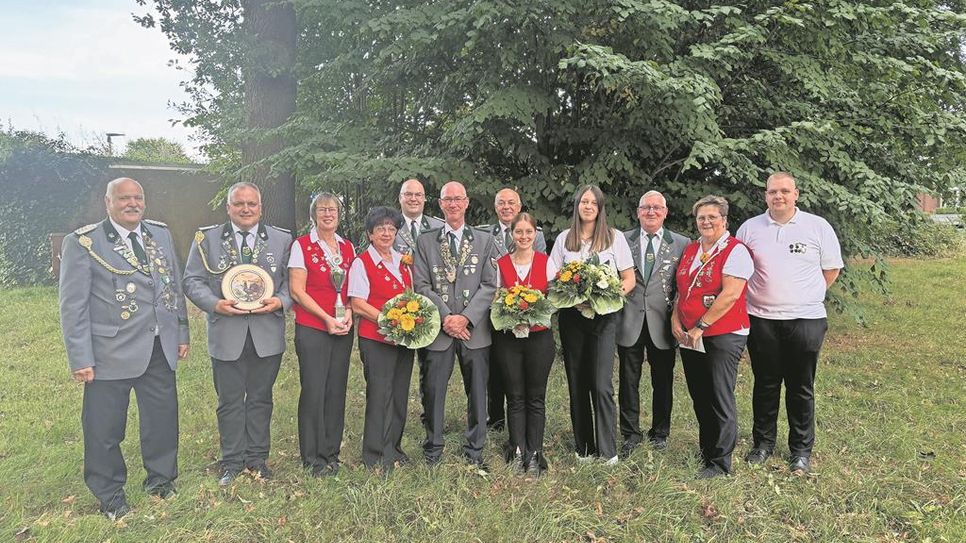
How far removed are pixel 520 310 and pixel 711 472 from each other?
1741 millimetres

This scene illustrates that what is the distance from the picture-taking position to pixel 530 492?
151 inches

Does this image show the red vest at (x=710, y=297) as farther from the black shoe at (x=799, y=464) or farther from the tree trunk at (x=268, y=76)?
the tree trunk at (x=268, y=76)

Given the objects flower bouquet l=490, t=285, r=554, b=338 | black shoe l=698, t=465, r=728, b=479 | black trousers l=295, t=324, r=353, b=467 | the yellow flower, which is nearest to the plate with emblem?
black trousers l=295, t=324, r=353, b=467

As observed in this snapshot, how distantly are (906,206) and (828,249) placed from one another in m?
3.50

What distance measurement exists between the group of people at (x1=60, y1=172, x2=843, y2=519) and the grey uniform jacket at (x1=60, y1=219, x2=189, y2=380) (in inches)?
1.6

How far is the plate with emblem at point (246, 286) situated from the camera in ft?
12.7

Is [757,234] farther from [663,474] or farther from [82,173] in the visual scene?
[82,173]

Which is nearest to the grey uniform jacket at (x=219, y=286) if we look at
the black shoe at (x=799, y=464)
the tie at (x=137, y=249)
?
the tie at (x=137, y=249)

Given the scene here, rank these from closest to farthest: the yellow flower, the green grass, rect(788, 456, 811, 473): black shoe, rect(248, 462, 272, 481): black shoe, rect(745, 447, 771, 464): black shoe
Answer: the green grass, the yellow flower, rect(248, 462, 272, 481): black shoe, rect(788, 456, 811, 473): black shoe, rect(745, 447, 771, 464): black shoe

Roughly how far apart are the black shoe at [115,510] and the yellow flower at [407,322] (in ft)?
6.37

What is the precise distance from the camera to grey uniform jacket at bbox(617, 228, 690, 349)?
4.45m

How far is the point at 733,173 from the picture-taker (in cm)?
600

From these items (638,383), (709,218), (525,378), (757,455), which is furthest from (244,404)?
(757,455)

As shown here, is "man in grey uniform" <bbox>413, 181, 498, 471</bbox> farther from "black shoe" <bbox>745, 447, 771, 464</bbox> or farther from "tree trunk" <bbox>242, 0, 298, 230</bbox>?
"tree trunk" <bbox>242, 0, 298, 230</bbox>
